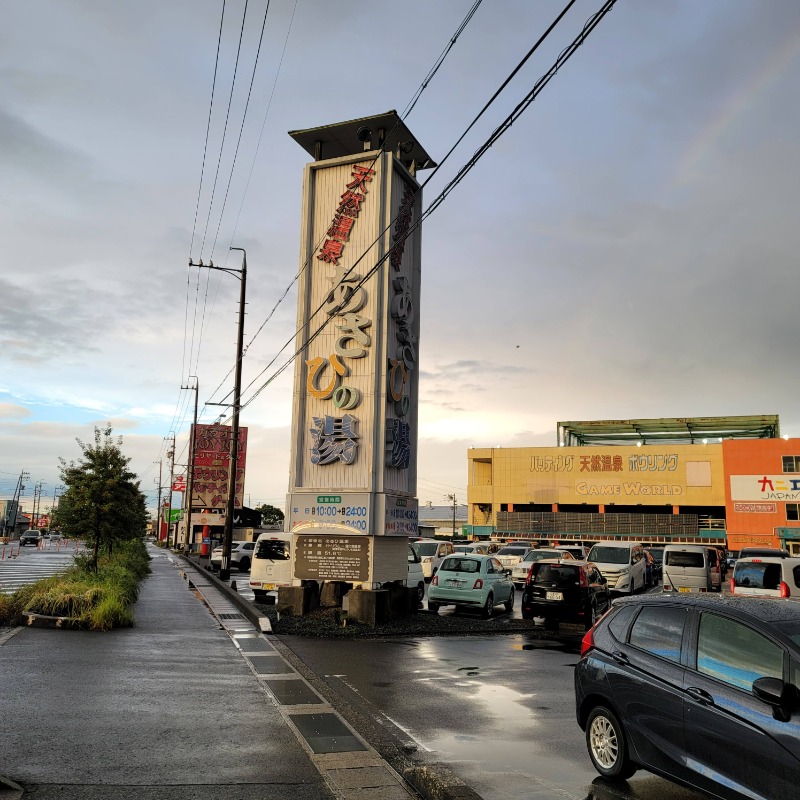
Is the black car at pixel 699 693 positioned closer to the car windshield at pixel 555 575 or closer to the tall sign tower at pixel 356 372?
the tall sign tower at pixel 356 372

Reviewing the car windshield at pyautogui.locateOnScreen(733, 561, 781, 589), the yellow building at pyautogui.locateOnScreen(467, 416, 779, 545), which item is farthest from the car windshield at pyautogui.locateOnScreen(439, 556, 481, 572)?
the yellow building at pyautogui.locateOnScreen(467, 416, 779, 545)

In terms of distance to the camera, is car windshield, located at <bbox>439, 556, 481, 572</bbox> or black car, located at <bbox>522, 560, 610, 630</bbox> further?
car windshield, located at <bbox>439, 556, 481, 572</bbox>

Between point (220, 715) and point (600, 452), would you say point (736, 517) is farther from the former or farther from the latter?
point (220, 715)

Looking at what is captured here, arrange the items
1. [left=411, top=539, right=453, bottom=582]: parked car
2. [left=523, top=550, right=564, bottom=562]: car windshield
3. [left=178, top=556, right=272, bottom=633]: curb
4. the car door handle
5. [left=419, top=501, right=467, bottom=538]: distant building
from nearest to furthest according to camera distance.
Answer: the car door handle
[left=178, top=556, right=272, bottom=633]: curb
[left=523, top=550, right=564, bottom=562]: car windshield
[left=411, top=539, right=453, bottom=582]: parked car
[left=419, top=501, right=467, bottom=538]: distant building

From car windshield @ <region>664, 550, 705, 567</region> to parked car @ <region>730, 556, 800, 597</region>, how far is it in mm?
6108

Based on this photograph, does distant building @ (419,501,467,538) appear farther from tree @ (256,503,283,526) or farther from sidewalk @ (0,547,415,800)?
sidewalk @ (0,547,415,800)

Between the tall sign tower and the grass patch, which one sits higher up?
the tall sign tower

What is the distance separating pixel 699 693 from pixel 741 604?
0.81 m

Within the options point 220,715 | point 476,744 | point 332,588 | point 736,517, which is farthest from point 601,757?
point 736,517

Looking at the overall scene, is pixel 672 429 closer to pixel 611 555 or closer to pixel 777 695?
pixel 611 555

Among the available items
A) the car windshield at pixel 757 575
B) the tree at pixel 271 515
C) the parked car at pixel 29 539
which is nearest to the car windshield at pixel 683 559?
the car windshield at pixel 757 575

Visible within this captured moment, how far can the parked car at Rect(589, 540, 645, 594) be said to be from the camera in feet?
81.6

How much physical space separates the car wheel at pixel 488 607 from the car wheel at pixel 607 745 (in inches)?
515

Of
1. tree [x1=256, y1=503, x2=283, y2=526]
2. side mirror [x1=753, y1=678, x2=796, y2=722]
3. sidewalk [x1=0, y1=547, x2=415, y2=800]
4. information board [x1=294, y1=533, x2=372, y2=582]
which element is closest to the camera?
side mirror [x1=753, y1=678, x2=796, y2=722]
